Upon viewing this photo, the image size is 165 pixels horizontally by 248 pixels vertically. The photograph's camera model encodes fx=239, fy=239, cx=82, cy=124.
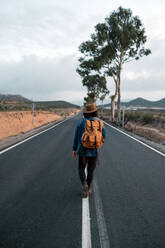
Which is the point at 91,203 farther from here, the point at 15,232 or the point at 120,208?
the point at 15,232

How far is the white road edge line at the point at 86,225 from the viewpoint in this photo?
327cm

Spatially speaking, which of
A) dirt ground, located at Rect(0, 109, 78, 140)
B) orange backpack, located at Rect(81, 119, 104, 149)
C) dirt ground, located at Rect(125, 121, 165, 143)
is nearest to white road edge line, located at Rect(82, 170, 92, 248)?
orange backpack, located at Rect(81, 119, 104, 149)

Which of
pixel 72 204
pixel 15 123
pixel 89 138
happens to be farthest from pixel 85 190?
pixel 15 123

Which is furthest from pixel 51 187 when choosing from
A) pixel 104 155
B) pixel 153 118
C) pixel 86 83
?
pixel 86 83

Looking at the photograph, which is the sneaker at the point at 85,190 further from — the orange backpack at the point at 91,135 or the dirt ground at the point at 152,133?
the dirt ground at the point at 152,133

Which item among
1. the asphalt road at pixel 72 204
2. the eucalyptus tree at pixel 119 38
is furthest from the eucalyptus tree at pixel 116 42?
the asphalt road at pixel 72 204

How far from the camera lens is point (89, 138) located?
4629mm

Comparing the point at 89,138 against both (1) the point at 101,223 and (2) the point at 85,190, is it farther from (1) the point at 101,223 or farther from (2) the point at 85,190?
(1) the point at 101,223

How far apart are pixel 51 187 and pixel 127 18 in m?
28.5

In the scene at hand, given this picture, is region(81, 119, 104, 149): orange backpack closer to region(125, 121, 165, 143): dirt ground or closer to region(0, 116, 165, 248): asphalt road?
region(0, 116, 165, 248): asphalt road

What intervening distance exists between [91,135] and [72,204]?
1.37 metres

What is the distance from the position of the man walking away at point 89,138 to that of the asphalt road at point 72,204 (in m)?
0.68

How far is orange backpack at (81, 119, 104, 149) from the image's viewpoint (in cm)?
464

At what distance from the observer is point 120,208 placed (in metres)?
4.38
